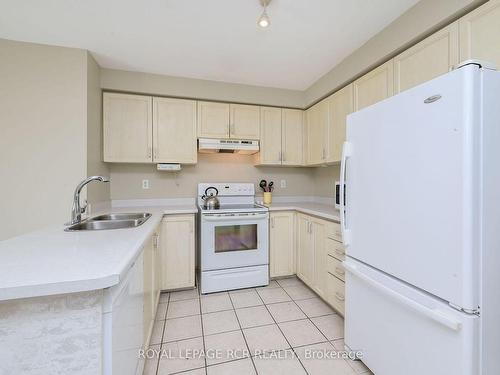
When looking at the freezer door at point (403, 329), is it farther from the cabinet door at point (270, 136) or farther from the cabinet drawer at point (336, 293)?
the cabinet door at point (270, 136)

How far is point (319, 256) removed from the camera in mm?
2270

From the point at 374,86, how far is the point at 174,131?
2059mm

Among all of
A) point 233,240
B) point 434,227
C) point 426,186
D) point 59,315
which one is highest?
point 426,186

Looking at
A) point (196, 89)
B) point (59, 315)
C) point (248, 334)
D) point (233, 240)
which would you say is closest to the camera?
point (59, 315)

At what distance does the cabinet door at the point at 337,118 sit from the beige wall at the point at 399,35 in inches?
4.1

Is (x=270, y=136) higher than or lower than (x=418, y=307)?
higher

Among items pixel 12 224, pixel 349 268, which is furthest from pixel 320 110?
pixel 12 224

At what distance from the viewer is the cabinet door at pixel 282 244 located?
2691 millimetres

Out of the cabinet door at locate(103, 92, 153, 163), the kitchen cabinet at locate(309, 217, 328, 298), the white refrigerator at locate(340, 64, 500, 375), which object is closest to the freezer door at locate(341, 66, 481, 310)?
the white refrigerator at locate(340, 64, 500, 375)

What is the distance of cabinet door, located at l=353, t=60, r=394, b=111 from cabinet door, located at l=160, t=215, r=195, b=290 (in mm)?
2014

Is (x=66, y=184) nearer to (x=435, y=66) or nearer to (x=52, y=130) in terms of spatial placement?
(x=52, y=130)

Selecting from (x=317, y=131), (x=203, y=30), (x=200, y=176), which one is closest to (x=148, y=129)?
(x=200, y=176)

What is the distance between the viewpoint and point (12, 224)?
1.98 meters

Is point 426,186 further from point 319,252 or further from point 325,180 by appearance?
point 325,180
